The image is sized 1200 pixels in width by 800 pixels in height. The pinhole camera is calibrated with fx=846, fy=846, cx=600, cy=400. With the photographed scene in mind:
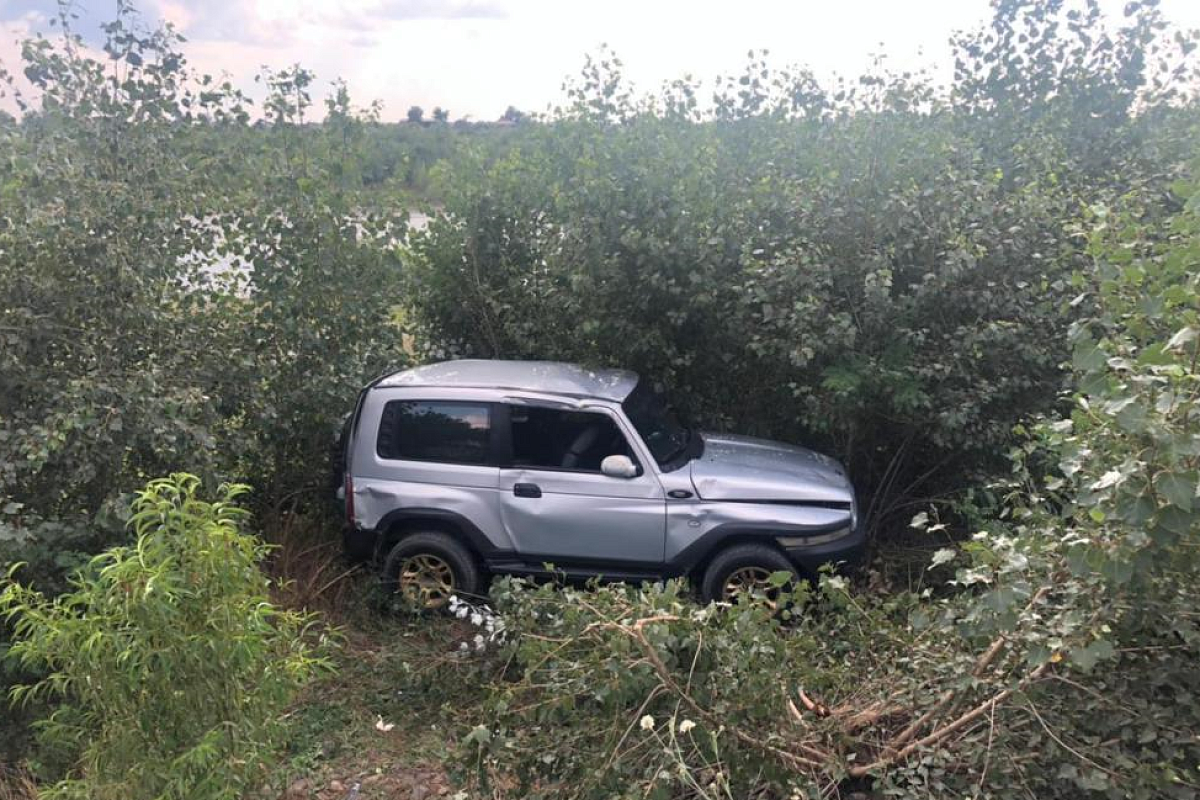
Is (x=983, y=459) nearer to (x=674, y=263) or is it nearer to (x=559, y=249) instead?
(x=674, y=263)

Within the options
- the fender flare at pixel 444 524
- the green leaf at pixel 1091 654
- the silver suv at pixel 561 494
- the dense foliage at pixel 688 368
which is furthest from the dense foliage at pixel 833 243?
the green leaf at pixel 1091 654

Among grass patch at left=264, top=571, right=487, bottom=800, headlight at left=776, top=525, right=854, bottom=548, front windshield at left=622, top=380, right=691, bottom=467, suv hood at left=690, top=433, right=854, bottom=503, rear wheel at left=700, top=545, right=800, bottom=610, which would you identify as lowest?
grass patch at left=264, top=571, right=487, bottom=800

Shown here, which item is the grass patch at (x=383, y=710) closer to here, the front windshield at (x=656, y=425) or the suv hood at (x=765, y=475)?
the front windshield at (x=656, y=425)

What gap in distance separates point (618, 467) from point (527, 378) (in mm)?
994

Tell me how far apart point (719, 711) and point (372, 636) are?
3.21m

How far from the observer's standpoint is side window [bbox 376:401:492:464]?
5691 millimetres

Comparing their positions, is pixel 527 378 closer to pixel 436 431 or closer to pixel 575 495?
pixel 436 431

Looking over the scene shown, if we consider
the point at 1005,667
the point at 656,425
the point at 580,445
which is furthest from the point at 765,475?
the point at 1005,667

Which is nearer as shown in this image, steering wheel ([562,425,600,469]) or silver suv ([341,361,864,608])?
silver suv ([341,361,864,608])

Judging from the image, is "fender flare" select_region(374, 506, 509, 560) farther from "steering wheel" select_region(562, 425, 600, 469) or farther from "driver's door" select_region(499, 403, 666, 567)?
"steering wheel" select_region(562, 425, 600, 469)

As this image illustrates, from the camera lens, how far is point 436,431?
18.9ft

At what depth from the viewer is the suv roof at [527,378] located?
5.76m

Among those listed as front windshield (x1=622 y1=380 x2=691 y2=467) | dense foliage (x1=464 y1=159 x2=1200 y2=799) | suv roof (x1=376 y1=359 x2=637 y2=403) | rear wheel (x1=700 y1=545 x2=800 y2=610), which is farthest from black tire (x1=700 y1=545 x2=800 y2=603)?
dense foliage (x1=464 y1=159 x2=1200 y2=799)

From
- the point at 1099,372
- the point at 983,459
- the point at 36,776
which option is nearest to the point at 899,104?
the point at 983,459
